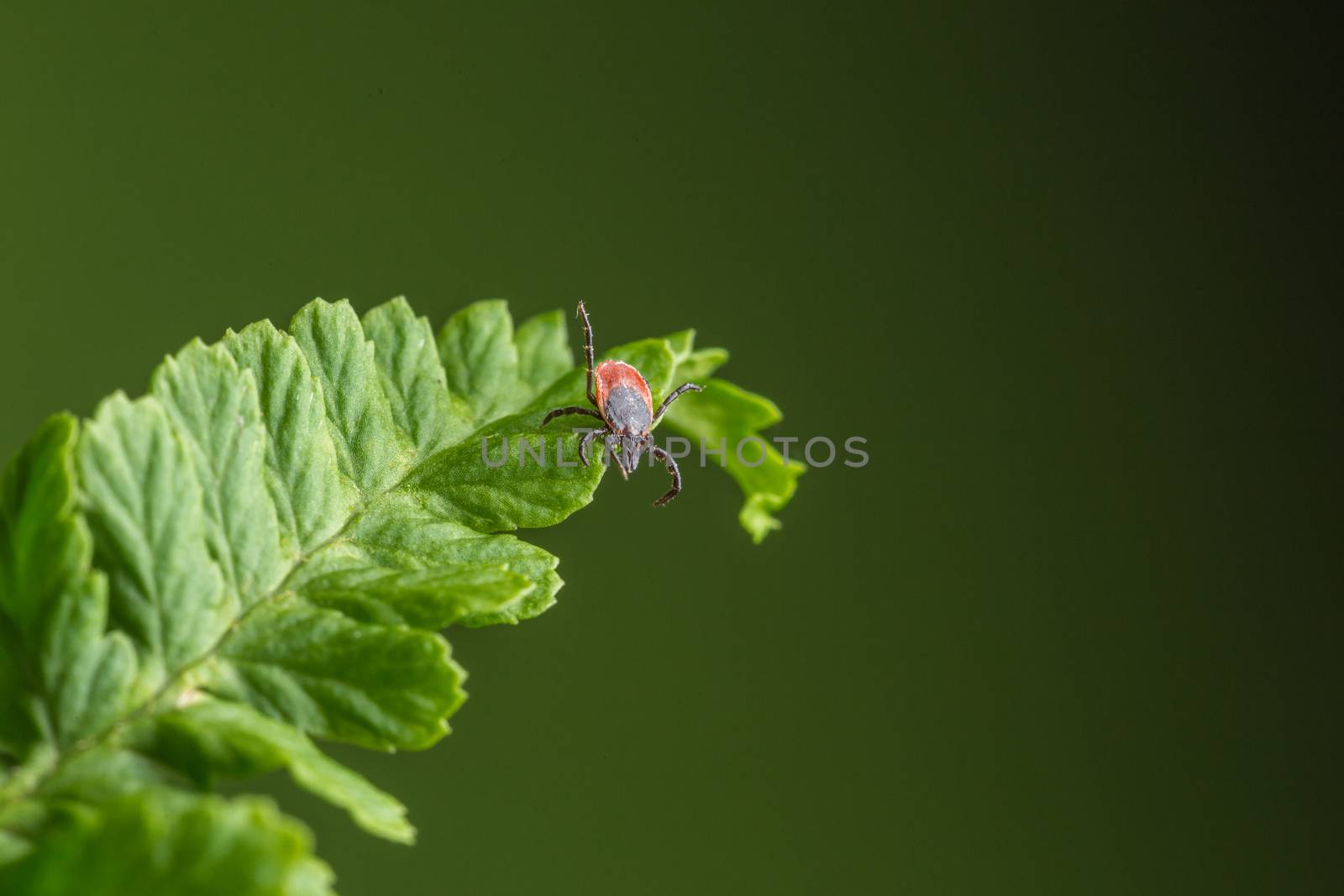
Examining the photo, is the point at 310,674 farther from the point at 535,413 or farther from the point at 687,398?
the point at 687,398

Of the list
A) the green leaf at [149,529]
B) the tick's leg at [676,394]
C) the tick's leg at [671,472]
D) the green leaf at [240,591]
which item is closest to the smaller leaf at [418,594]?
the green leaf at [240,591]

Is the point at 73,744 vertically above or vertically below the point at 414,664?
below

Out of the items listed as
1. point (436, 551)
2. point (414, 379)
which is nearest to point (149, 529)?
point (436, 551)

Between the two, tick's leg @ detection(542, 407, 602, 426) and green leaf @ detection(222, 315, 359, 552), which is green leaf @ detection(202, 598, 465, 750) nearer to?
green leaf @ detection(222, 315, 359, 552)

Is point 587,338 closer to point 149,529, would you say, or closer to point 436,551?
point 436,551

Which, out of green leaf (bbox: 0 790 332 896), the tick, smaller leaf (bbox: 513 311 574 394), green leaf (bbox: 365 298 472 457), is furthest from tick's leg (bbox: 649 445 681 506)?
green leaf (bbox: 0 790 332 896)

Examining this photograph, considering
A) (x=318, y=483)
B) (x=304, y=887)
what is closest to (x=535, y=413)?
(x=318, y=483)
